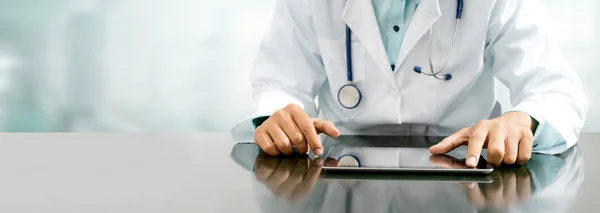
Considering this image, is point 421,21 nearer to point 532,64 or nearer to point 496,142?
point 532,64

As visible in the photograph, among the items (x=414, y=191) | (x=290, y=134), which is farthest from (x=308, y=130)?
(x=414, y=191)

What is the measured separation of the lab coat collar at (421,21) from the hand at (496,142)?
349 millimetres

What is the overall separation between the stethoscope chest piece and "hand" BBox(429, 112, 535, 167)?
1.36 feet

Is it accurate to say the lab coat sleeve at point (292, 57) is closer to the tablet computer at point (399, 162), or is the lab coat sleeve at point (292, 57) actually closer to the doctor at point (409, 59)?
the doctor at point (409, 59)

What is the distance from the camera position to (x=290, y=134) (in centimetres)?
92

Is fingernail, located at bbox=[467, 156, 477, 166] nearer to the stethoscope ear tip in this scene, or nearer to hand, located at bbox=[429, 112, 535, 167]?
hand, located at bbox=[429, 112, 535, 167]

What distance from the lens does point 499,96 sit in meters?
2.21

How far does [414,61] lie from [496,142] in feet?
1.62

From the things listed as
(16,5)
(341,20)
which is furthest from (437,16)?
(16,5)

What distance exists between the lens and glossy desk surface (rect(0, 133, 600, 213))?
590 mm

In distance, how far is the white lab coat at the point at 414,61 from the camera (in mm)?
1257

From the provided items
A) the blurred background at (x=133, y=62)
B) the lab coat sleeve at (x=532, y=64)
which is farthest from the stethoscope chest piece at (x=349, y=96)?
the blurred background at (x=133, y=62)

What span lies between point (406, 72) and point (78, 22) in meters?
1.41

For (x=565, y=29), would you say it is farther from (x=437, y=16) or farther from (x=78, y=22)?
(x=78, y=22)
